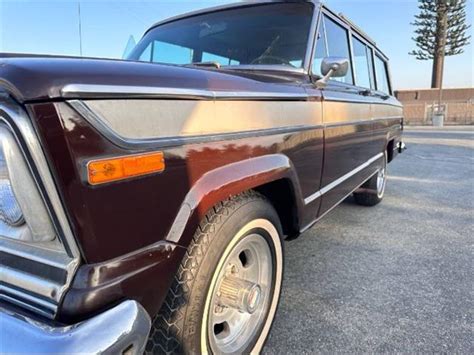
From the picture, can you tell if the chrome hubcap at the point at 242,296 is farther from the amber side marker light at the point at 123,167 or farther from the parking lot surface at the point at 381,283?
the amber side marker light at the point at 123,167

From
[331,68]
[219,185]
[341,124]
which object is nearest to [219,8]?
[331,68]

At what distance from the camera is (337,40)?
3.28 meters

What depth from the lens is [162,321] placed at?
148cm

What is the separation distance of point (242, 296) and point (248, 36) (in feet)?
5.75

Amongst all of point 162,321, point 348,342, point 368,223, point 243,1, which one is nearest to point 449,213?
point 368,223

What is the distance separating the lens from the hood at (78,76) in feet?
3.51

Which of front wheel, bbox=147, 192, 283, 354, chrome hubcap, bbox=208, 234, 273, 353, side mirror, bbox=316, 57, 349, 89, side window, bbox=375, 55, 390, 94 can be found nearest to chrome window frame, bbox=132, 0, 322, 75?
side mirror, bbox=316, 57, 349, 89

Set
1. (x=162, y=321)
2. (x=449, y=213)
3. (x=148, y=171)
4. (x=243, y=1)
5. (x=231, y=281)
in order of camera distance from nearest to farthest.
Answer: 1. (x=148, y=171)
2. (x=162, y=321)
3. (x=231, y=281)
4. (x=243, y=1)
5. (x=449, y=213)

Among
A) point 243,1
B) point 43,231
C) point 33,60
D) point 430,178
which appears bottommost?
point 430,178

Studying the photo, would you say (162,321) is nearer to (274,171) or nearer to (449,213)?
(274,171)

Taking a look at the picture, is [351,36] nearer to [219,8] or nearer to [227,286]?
[219,8]

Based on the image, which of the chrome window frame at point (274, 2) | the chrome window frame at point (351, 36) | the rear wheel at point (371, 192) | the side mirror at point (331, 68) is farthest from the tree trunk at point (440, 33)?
the side mirror at point (331, 68)

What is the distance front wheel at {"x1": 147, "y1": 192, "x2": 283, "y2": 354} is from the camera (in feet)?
4.89

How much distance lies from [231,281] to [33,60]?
1259 millimetres
